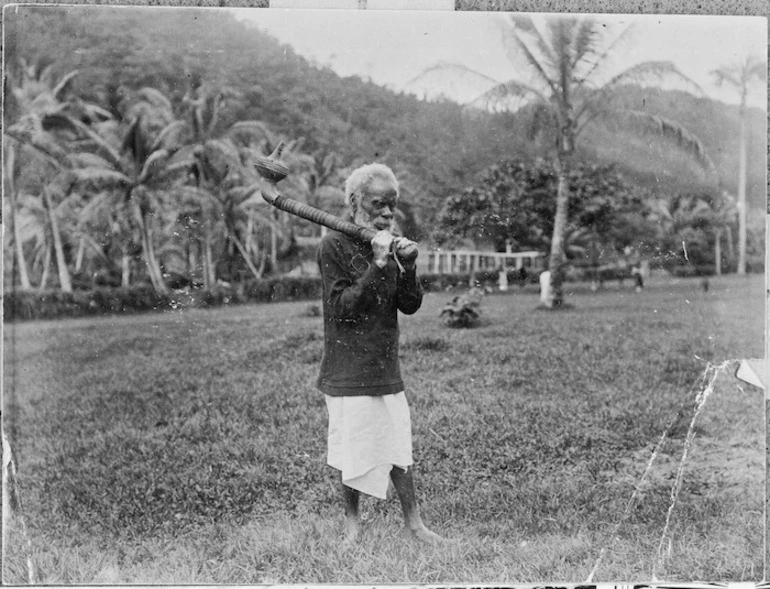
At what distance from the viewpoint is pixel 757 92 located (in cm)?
452

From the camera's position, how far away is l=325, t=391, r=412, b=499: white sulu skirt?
4082 mm

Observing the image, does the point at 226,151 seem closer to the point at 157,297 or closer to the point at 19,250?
the point at 157,297

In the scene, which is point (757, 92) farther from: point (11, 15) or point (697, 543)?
point (11, 15)

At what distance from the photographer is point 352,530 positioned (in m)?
4.27

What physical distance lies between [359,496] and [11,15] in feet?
9.99

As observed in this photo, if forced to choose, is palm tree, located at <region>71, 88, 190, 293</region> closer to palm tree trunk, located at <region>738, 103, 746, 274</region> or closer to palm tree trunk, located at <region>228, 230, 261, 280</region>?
palm tree trunk, located at <region>228, 230, 261, 280</region>

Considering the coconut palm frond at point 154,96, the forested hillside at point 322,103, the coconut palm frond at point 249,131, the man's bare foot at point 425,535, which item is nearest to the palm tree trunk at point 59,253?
the forested hillside at point 322,103

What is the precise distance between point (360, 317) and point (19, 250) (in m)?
1.79

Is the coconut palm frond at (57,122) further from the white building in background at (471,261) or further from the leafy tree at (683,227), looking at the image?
the leafy tree at (683,227)

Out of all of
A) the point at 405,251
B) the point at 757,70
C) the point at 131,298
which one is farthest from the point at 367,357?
the point at 757,70

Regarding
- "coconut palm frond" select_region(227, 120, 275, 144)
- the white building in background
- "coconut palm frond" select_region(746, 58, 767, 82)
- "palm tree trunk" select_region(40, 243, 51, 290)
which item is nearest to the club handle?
"coconut palm frond" select_region(227, 120, 275, 144)

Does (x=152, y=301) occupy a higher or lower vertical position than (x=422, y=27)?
lower

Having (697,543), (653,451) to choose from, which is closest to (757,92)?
(653,451)

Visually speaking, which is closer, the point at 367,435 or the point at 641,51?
the point at 367,435
